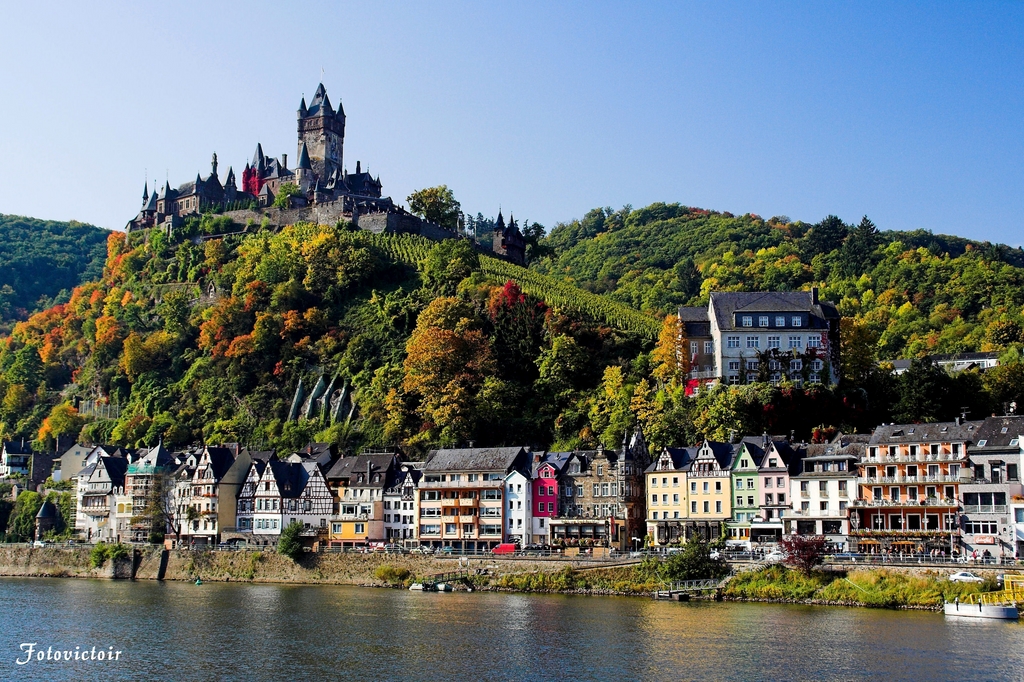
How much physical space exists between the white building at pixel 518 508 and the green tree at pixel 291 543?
1468cm

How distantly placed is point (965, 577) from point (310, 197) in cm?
11204

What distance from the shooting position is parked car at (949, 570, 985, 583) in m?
58.8

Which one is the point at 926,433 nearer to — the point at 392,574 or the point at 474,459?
the point at 474,459

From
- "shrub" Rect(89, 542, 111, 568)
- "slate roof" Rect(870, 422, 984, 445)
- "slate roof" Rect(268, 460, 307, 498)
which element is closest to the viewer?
"slate roof" Rect(870, 422, 984, 445)

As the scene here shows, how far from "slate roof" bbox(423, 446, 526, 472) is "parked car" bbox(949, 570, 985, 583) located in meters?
34.7

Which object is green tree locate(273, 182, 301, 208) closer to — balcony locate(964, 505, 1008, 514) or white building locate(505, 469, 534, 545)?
white building locate(505, 469, 534, 545)

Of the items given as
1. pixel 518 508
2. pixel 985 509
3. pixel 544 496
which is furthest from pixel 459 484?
pixel 985 509

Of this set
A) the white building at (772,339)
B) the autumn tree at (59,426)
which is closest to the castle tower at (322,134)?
the autumn tree at (59,426)

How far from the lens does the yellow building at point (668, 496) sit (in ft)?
262

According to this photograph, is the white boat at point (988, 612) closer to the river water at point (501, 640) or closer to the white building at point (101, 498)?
the river water at point (501, 640)

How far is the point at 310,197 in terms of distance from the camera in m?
155

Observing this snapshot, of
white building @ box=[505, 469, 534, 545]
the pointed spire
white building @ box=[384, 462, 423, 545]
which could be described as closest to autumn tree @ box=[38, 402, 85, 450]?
the pointed spire

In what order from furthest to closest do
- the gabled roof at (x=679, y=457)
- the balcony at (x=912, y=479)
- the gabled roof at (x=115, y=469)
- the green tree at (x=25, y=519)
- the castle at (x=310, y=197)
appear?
the castle at (x=310, y=197)
the green tree at (x=25, y=519)
the gabled roof at (x=115, y=469)
the gabled roof at (x=679, y=457)
the balcony at (x=912, y=479)

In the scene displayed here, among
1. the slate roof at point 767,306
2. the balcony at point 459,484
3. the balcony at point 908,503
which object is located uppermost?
the slate roof at point 767,306
